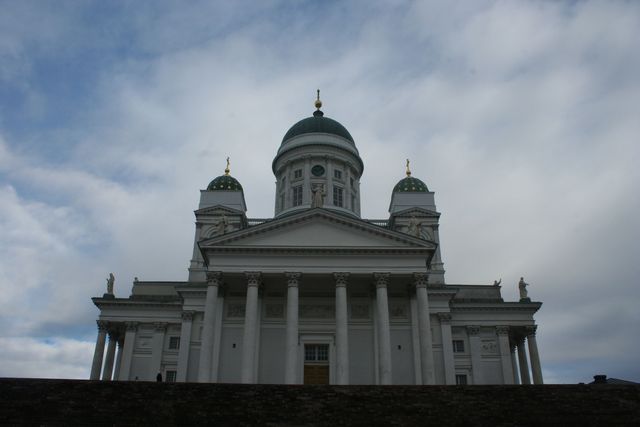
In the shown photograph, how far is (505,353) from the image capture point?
3750 centimetres

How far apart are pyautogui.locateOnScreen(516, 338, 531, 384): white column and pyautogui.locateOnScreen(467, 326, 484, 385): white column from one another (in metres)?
4.50

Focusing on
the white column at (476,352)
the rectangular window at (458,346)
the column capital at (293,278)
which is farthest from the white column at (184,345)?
the white column at (476,352)

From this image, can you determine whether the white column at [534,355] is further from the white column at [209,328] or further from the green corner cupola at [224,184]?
the green corner cupola at [224,184]

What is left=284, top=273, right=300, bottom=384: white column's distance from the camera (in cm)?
2716

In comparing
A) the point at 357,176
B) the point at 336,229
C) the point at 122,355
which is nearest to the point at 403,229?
the point at 357,176

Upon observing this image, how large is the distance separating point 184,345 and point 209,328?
8.34 meters

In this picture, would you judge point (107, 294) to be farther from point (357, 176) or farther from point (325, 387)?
point (325, 387)

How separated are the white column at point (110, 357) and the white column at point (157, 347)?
3.74m

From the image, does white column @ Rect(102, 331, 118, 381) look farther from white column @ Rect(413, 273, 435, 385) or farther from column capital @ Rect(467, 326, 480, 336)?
column capital @ Rect(467, 326, 480, 336)

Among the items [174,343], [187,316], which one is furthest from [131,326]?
[187,316]

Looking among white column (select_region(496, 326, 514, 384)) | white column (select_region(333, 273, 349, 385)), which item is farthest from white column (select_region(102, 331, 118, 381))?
white column (select_region(496, 326, 514, 384))

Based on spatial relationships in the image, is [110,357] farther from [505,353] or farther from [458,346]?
[505,353]

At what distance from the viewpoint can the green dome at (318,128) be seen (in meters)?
47.3

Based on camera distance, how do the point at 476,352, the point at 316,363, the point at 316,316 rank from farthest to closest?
1. the point at 476,352
2. the point at 316,316
3. the point at 316,363
